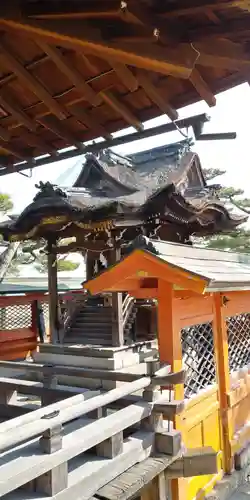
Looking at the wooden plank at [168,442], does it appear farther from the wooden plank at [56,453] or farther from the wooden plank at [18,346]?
the wooden plank at [18,346]

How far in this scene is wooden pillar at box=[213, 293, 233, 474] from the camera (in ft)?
17.9

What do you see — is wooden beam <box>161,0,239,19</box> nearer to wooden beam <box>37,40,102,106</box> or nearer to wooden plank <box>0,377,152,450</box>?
wooden beam <box>37,40,102,106</box>

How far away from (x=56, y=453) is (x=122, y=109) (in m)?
2.31

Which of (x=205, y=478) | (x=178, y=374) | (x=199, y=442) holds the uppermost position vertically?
(x=178, y=374)

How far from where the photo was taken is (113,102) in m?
2.38

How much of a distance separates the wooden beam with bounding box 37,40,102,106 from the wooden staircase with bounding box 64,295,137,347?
6937 millimetres

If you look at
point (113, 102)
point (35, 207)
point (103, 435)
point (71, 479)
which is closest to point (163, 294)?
point (103, 435)

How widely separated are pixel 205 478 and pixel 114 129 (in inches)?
184

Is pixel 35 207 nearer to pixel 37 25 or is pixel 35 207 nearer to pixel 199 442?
pixel 199 442

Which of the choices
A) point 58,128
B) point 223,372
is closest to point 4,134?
point 58,128

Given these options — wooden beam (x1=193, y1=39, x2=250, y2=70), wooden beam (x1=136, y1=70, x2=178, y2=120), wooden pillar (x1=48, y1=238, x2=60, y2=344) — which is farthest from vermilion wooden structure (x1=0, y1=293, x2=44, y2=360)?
wooden beam (x1=193, y1=39, x2=250, y2=70)

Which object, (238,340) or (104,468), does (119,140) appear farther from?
(238,340)

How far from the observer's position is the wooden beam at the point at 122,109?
2373 mm

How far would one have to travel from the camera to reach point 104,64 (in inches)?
86.0
